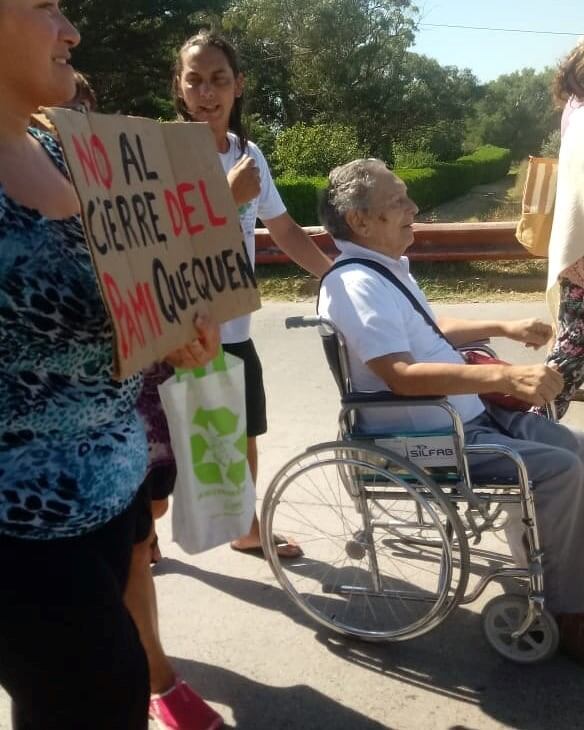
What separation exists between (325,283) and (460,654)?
1198 millimetres

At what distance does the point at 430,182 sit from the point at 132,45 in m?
9.81

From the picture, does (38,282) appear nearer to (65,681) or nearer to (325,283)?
(65,681)

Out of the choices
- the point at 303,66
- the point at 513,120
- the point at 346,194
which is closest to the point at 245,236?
the point at 346,194

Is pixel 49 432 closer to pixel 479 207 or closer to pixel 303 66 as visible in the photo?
pixel 479 207

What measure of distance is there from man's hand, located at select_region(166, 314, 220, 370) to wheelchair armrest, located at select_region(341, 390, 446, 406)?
77cm

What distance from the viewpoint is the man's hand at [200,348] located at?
1762mm

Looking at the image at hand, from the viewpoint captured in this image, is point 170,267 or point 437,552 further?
point 437,552

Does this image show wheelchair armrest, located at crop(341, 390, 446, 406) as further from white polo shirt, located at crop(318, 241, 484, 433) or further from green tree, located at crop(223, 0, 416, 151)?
green tree, located at crop(223, 0, 416, 151)

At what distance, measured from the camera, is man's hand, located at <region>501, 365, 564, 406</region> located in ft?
7.62

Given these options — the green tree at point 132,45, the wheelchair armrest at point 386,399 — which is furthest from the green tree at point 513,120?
the wheelchair armrest at point 386,399

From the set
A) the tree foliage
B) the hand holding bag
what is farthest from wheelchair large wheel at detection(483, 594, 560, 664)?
the tree foliage

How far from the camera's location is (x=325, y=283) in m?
2.63

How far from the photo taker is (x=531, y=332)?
2.83m

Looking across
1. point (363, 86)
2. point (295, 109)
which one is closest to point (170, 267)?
point (363, 86)
